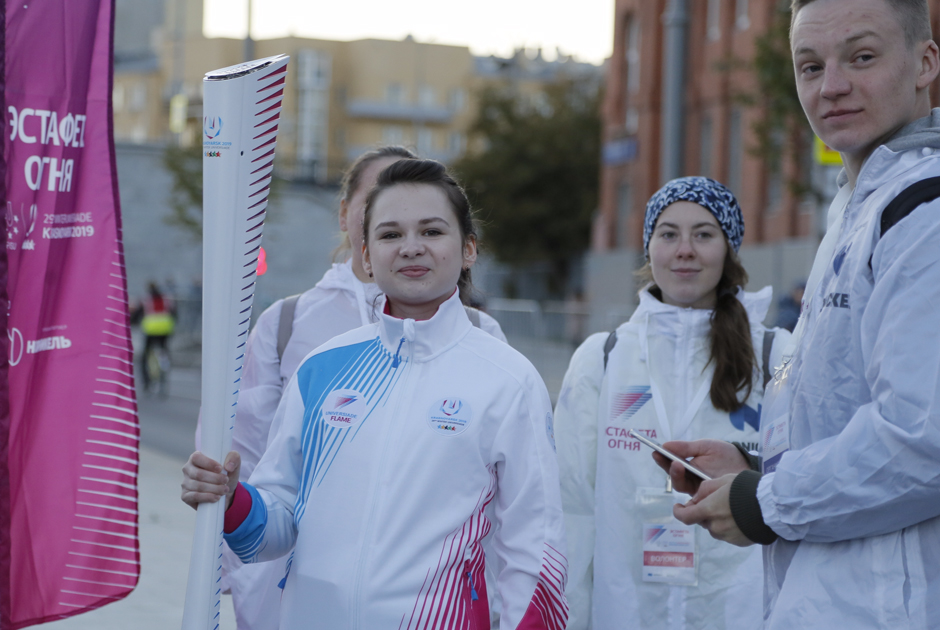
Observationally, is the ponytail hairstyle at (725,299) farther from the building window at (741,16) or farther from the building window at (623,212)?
the building window at (623,212)

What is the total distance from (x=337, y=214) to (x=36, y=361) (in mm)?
1480

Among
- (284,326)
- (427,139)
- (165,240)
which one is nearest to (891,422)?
(284,326)

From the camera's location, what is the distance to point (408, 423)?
112 inches

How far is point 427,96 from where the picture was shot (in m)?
79.7

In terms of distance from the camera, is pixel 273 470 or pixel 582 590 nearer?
pixel 273 470

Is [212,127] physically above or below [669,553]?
above

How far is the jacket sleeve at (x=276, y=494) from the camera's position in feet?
9.41

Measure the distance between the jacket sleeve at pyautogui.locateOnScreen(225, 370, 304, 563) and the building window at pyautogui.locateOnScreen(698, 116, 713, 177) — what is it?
2981cm

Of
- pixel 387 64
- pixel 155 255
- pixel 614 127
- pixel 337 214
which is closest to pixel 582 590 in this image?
pixel 337 214

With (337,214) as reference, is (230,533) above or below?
below

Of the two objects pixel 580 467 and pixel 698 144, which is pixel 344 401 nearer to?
pixel 580 467

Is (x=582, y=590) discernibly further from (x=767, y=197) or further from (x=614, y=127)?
(x=614, y=127)

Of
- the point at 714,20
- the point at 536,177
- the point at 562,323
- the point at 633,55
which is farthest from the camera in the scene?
the point at 536,177

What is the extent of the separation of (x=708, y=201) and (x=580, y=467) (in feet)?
3.38
